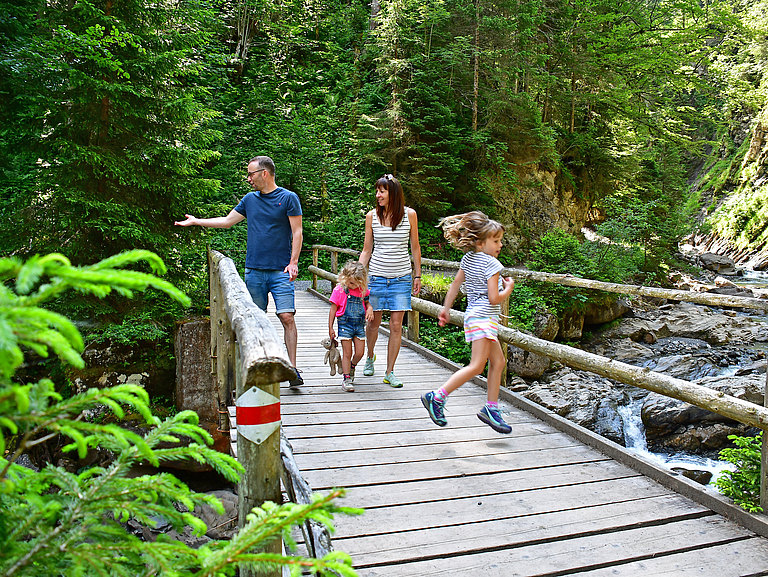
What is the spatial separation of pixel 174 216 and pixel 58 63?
2.28 meters

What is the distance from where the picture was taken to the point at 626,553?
263cm

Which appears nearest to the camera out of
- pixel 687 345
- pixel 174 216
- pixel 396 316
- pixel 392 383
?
pixel 396 316

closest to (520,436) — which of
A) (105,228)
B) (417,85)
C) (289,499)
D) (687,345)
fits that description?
(289,499)

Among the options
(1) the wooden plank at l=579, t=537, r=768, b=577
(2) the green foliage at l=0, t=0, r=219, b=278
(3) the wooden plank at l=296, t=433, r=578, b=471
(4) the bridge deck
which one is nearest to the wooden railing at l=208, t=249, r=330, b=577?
(4) the bridge deck

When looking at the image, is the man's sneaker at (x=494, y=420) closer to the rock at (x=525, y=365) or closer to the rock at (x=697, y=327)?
the rock at (x=525, y=365)

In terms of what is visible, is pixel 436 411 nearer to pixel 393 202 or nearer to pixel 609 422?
pixel 393 202

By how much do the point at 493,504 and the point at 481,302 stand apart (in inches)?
58.0

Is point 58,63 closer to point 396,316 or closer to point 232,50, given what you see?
point 396,316

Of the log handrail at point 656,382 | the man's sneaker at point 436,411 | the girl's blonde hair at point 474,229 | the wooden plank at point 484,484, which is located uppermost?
the girl's blonde hair at point 474,229

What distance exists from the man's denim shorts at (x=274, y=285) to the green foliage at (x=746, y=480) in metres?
3.46

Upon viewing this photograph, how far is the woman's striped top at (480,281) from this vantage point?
397 centimetres

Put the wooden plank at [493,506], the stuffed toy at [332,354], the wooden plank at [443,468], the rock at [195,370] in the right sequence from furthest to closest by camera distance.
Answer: the rock at [195,370] → the stuffed toy at [332,354] → the wooden plank at [443,468] → the wooden plank at [493,506]

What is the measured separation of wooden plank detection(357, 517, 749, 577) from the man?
9.00 ft

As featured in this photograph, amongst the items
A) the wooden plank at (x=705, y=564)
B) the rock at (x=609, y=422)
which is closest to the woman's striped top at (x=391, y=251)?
the wooden plank at (x=705, y=564)
